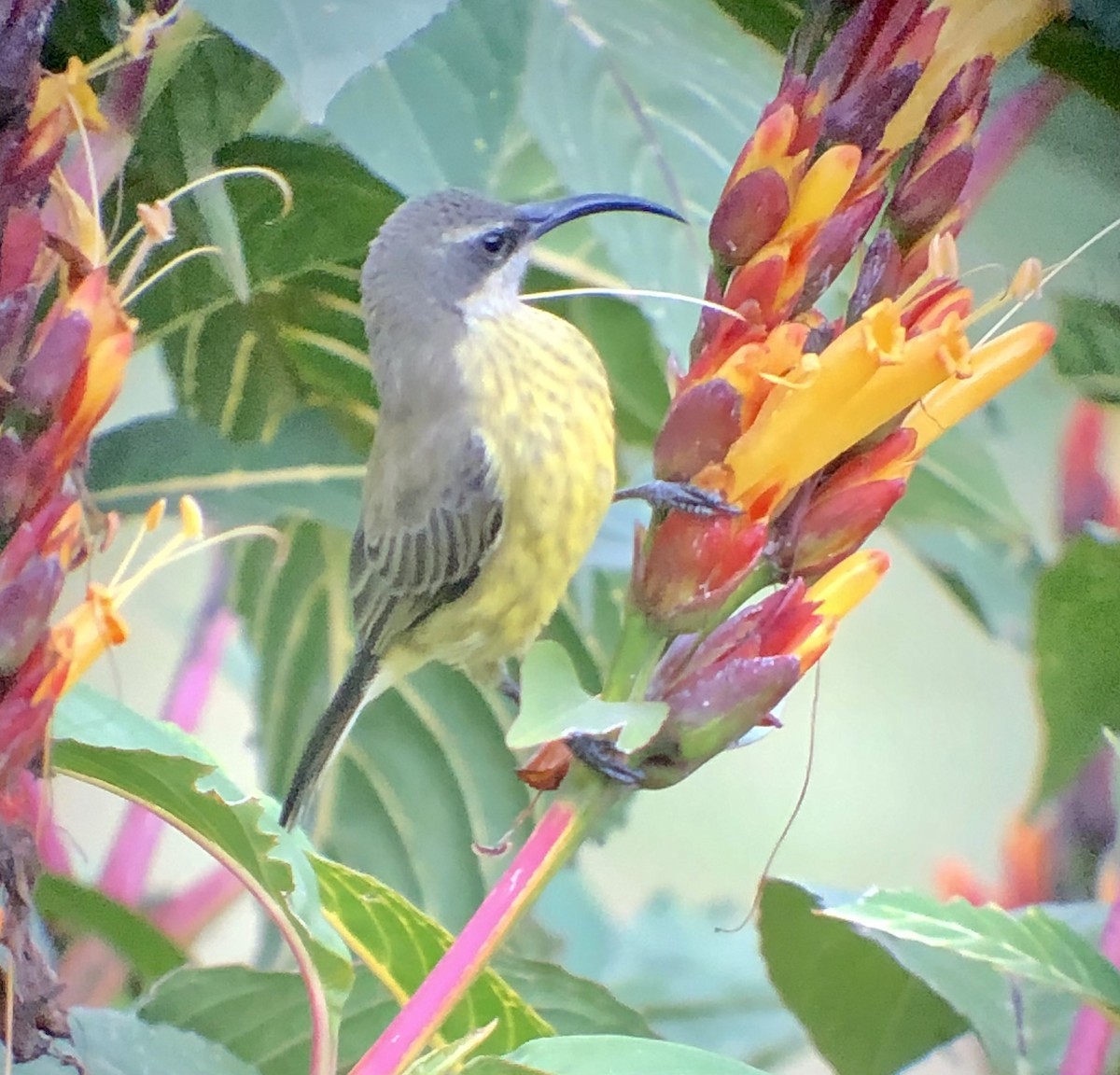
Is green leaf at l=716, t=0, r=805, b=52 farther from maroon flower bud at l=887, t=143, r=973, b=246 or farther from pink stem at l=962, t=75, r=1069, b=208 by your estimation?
maroon flower bud at l=887, t=143, r=973, b=246

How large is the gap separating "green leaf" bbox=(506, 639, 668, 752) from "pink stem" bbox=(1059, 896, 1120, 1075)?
25 cm

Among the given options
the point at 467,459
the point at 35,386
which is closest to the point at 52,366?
the point at 35,386

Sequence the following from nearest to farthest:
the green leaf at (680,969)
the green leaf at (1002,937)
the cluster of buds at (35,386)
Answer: the cluster of buds at (35,386) → the green leaf at (1002,937) → the green leaf at (680,969)

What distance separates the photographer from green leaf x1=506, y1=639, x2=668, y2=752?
272 millimetres

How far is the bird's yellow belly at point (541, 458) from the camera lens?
1.94ft

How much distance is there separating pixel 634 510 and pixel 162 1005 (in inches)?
13.2

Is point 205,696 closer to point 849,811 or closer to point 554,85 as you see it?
point 554,85

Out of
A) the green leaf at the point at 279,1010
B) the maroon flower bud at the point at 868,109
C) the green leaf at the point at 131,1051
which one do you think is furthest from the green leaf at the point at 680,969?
the maroon flower bud at the point at 868,109

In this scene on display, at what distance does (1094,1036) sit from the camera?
0.46 meters

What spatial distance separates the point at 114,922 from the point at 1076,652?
0.45 m

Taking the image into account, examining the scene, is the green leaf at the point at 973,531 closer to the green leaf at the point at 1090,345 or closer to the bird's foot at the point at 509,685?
the green leaf at the point at 1090,345

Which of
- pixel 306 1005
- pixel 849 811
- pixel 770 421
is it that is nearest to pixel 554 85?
pixel 770 421

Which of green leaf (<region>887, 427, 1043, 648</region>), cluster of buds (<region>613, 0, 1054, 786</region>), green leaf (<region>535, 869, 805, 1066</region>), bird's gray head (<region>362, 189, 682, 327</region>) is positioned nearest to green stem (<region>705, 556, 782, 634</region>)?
cluster of buds (<region>613, 0, 1054, 786</region>)

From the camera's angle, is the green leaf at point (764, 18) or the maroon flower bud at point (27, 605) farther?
the green leaf at point (764, 18)
